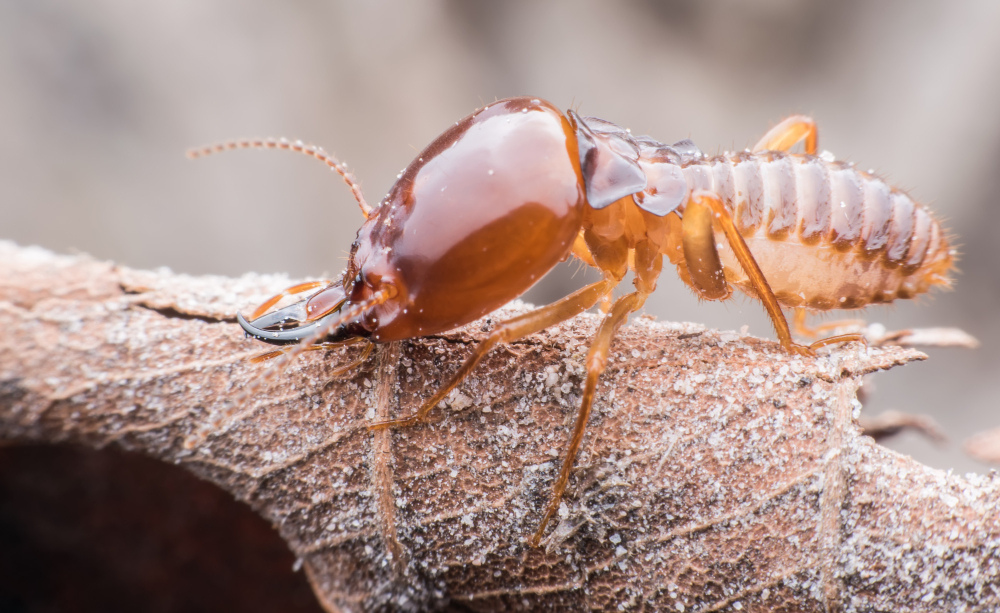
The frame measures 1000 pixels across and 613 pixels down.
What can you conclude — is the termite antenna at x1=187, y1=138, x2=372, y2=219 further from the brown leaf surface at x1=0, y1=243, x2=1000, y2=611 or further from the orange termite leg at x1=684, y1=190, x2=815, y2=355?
the orange termite leg at x1=684, y1=190, x2=815, y2=355

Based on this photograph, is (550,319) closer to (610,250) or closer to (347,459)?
(610,250)

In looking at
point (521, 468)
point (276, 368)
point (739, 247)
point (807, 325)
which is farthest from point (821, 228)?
point (276, 368)

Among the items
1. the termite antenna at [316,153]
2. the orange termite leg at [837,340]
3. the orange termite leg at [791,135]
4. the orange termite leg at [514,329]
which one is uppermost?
the termite antenna at [316,153]

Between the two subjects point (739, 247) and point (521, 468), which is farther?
point (739, 247)

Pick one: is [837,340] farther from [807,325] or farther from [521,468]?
[521,468]

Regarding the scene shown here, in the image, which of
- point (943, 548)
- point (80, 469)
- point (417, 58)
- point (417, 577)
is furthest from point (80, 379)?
point (417, 58)

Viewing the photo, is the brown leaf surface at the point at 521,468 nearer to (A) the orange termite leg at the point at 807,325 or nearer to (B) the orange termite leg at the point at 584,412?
(B) the orange termite leg at the point at 584,412

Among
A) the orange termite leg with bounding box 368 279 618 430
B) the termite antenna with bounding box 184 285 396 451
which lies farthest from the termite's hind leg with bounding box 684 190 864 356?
the termite antenna with bounding box 184 285 396 451

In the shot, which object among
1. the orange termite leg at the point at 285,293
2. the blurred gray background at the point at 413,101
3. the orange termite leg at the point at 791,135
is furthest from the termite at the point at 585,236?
the blurred gray background at the point at 413,101
